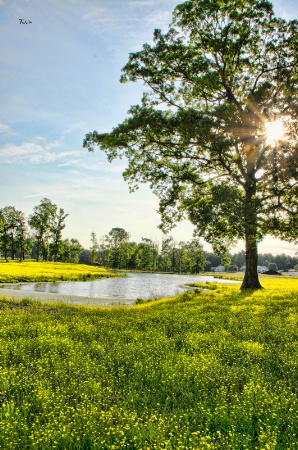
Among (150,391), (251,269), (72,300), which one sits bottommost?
(72,300)

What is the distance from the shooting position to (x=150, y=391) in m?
6.00

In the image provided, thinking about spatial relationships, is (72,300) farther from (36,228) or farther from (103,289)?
(36,228)

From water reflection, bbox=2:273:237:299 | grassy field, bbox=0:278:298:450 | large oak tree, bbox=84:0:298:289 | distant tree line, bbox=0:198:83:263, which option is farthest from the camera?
distant tree line, bbox=0:198:83:263

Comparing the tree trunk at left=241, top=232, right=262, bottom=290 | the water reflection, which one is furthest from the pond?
the tree trunk at left=241, top=232, right=262, bottom=290

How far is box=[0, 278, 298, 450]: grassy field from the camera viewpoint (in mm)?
4434

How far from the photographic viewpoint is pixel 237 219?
21.9 m

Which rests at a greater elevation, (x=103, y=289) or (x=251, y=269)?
(x=251, y=269)

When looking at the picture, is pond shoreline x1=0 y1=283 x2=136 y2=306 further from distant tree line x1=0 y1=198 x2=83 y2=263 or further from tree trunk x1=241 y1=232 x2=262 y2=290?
distant tree line x1=0 y1=198 x2=83 y2=263

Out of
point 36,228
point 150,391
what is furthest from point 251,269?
point 36,228

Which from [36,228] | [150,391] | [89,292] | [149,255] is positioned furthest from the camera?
[149,255]

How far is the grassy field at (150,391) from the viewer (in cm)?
443

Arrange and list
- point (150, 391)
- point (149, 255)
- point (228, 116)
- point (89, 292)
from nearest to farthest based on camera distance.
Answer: point (150, 391) < point (228, 116) < point (89, 292) < point (149, 255)

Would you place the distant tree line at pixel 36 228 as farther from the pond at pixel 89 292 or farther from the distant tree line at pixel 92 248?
the pond at pixel 89 292

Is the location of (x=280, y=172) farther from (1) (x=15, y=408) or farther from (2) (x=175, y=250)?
(2) (x=175, y=250)
